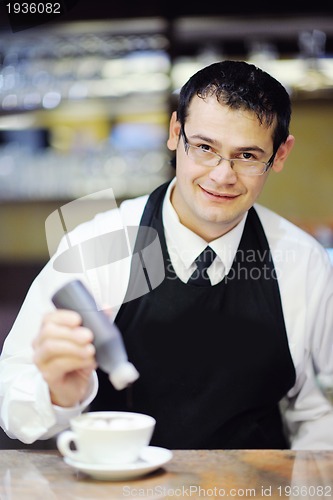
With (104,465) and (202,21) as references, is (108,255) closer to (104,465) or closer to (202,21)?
(104,465)

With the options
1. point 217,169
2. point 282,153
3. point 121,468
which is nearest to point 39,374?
point 121,468

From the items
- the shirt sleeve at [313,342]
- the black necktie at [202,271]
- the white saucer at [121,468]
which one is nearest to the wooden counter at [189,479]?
the white saucer at [121,468]

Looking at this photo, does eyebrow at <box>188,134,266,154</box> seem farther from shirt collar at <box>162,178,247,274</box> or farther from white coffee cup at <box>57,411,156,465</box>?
white coffee cup at <box>57,411,156,465</box>

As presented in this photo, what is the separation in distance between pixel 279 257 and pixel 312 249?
54 mm

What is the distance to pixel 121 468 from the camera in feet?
3.11

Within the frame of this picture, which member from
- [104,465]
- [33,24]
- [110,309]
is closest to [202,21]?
[33,24]

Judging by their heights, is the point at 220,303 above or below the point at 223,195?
below

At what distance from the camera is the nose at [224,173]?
3.64 ft

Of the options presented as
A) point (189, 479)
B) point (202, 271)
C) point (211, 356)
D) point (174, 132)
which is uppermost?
point (174, 132)

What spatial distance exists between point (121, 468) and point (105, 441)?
0.13 feet

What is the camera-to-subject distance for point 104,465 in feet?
3.12

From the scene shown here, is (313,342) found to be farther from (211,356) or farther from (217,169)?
(217,169)

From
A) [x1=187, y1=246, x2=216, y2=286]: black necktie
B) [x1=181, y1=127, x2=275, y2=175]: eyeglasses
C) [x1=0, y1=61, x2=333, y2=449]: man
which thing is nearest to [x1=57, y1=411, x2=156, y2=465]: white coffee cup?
[x1=0, y1=61, x2=333, y2=449]: man

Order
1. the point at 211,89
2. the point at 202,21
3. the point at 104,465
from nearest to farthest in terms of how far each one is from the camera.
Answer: the point at 104,465
the point at 211,89
the point at 202,21
